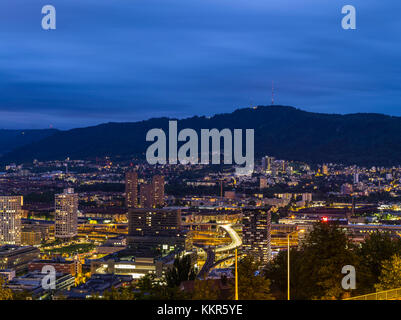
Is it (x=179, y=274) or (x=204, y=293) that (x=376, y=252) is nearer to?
(x=204, y=293)

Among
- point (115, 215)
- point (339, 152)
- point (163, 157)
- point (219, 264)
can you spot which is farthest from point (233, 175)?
point (219, 264)

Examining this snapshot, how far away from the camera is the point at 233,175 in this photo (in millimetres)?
54000

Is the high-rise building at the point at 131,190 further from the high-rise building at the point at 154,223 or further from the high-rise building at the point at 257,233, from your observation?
the high-rise building at the point at 257,233

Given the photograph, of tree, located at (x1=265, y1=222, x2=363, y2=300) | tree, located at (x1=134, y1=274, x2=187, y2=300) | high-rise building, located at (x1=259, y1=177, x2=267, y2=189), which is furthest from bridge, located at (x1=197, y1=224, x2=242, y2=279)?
high-rise building, located at (x1=259, y1=177, x2=267, y2=189)

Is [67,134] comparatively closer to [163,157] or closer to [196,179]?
[163,157]

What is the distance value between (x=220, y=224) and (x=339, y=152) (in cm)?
3573

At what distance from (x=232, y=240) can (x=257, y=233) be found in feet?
16.2

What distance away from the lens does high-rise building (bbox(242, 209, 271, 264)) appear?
68.2 feet

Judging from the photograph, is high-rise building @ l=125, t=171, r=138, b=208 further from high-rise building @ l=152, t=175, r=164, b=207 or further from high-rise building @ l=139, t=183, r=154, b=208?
high-rise building @ l=152, t=175, r=164, b=207

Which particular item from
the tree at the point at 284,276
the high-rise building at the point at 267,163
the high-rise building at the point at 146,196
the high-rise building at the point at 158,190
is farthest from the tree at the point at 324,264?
the high-rise building at the point at 267,163

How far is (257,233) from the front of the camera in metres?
21.5
